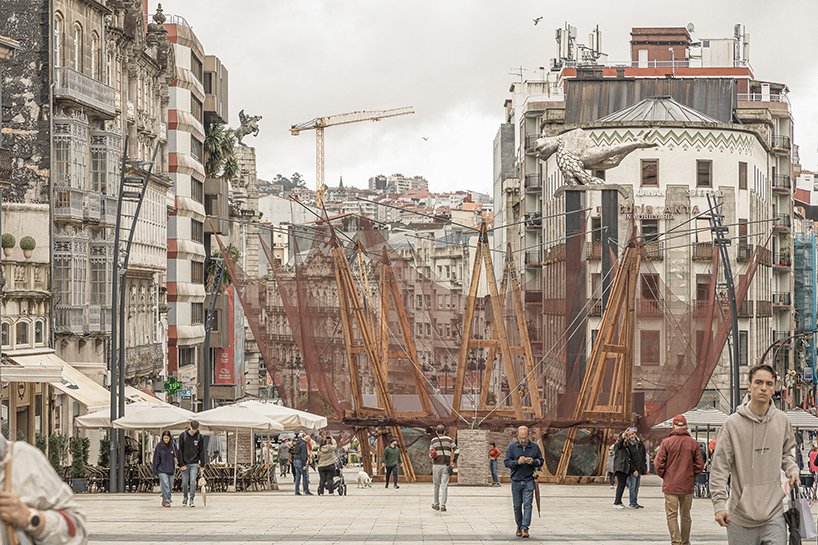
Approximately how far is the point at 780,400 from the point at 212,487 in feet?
192

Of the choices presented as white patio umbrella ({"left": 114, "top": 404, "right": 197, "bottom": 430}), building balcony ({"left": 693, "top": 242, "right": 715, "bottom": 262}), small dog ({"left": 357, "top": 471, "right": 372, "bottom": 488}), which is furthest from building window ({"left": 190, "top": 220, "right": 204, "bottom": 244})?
white patio umbrella ({"left": 114, "top": 404, "right": 197, "bottom": 430})

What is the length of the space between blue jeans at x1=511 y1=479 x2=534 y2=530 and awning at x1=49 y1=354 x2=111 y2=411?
2479 cm

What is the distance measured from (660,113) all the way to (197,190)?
23487 mm

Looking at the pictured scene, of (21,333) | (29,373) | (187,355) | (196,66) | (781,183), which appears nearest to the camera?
(29,373)

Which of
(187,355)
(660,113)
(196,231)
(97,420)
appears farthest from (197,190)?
Answer: (97,420)

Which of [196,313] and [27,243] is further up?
[27,243]

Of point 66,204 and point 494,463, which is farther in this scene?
point 66,204

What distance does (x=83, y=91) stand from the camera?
55219mm

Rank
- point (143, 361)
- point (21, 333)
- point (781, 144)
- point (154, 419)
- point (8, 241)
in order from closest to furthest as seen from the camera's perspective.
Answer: point (154, 419) → point (8, 241) → point (21, 333) → point (143, 361) → point (781, 144)

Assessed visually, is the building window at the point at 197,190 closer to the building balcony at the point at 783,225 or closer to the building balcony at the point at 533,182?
the building balcony at the point at 533,182

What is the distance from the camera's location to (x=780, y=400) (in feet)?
307

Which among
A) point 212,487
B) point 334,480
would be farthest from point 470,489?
point 212,487

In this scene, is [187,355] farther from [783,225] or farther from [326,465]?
[326,465]

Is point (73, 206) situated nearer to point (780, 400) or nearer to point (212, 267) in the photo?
point (212, 267)
